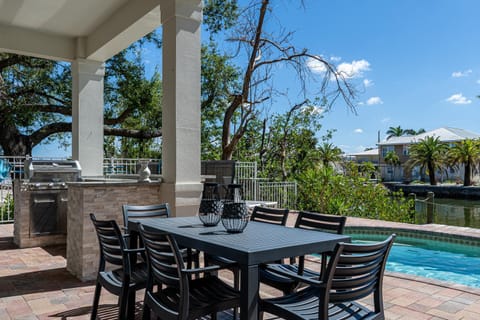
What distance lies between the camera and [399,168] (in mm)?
36906

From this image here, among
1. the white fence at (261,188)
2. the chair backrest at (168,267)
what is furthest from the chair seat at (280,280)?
the white fence at (261,188)

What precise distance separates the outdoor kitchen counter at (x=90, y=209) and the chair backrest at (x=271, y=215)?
58.4 inches

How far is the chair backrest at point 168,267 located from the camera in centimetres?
207

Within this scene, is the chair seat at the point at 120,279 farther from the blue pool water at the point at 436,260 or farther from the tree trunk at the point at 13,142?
the tree trunk at the point at 13,142

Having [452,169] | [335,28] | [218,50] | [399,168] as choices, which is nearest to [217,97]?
[218,50]

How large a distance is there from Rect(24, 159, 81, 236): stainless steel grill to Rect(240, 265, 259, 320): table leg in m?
4.41

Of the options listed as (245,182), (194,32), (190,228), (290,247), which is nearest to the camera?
(290,247)

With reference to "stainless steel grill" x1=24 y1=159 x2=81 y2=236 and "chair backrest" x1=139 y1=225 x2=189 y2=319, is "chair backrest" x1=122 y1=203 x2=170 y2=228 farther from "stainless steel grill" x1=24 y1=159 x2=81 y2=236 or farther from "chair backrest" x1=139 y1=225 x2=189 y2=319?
"stainless steel grill" x1=24 y1=159 x2=81 y2=236

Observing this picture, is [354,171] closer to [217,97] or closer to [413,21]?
[217,97]

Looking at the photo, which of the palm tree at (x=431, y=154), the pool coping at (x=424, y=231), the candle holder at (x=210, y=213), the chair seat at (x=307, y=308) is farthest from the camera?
the palm tree at (x=431, y=154)

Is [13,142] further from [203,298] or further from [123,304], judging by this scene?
[203,298]

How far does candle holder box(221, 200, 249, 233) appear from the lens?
104 inches

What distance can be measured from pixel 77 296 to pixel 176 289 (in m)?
1.62

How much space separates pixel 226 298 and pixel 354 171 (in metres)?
9.31
